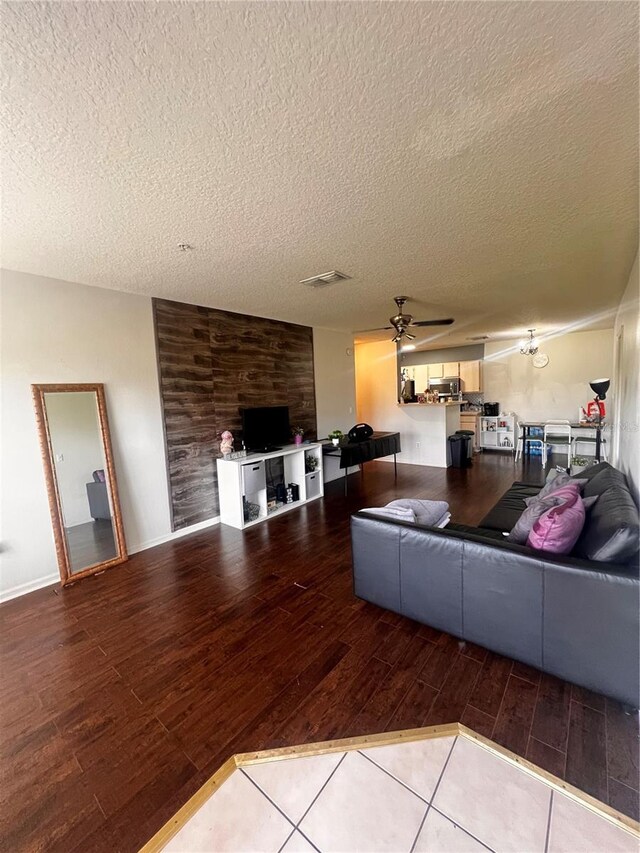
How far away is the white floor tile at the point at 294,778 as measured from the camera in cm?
131

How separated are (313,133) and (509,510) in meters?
3.11

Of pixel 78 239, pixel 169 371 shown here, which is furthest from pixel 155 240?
pixel 169 371

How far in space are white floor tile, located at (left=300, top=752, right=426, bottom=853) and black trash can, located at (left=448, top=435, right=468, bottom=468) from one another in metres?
5.83

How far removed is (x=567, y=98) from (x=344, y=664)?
9.10ft

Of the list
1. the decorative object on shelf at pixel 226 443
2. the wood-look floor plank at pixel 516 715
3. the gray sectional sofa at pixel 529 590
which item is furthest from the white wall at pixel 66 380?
the wood-look floor plank at pixel 516 715

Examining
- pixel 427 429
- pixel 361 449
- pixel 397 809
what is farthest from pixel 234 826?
pixel 427 429

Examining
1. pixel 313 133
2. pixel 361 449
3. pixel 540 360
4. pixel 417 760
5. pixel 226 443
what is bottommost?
pixel 417 760

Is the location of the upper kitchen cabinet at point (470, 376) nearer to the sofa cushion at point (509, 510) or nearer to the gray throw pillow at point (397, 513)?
the sofa cushion at point (509, 510)

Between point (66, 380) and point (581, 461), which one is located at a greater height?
point (66, 380)

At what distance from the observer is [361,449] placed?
539cm

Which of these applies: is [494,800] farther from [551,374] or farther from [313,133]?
[551,374]

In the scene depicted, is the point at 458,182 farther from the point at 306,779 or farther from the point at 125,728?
the point at 125,728

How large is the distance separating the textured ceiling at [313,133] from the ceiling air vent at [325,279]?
0.29 m

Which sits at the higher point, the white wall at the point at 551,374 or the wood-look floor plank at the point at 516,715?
the white wall at the point at 551,374
